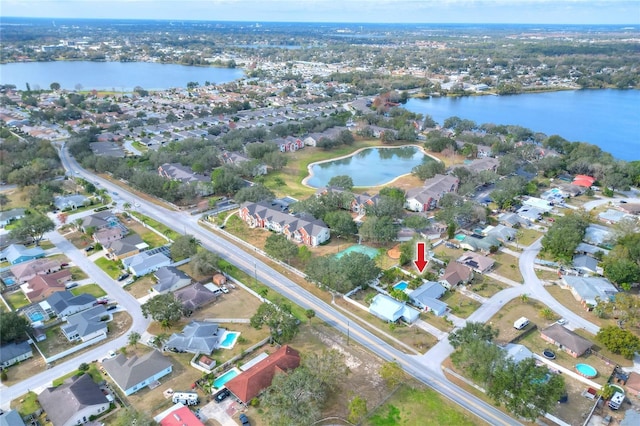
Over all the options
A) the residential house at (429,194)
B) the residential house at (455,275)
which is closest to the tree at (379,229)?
the residential house at (455,275)

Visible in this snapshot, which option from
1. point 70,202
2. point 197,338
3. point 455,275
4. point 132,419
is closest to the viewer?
point 132,419

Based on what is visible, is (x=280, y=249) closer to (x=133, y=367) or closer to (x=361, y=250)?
(x=361, y=250)

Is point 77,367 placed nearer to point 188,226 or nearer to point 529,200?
point 188,226

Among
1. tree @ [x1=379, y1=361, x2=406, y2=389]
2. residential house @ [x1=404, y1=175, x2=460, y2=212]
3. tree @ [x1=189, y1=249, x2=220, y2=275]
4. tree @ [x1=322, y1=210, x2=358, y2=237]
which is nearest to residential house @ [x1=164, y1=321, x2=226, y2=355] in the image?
tree @ [x1=189, y1=249, x2=220, y2=275]

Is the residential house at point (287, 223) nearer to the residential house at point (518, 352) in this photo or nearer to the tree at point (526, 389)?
the residential house at point (518, 352)

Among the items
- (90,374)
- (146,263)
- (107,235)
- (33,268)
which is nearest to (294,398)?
(90,374)

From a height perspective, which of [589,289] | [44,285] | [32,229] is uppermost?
[32,229]

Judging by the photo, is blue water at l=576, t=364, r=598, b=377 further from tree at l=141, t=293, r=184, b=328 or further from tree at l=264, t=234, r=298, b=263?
tree at l=141, t=293, r=184, b=328
